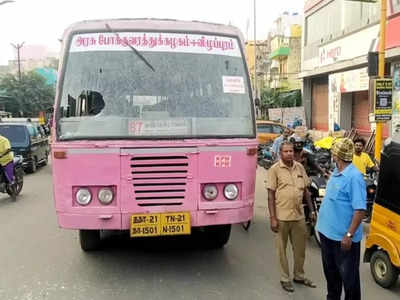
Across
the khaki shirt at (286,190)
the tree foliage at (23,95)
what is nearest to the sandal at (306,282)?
the khaki shirt at (286,190)

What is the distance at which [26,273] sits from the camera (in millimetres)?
5129

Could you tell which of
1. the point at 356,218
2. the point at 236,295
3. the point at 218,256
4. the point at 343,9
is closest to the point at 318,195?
the point at 218,256

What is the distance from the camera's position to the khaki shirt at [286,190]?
468cm

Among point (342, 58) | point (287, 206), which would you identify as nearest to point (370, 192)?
point (287, 206)

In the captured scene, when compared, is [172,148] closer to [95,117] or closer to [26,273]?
[95,117]

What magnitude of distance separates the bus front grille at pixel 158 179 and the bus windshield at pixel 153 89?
262 mm

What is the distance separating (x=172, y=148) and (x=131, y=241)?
2256mm

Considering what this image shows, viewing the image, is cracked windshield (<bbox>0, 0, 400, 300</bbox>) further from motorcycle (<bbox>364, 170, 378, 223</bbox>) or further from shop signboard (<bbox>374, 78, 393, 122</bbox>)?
shop signboard (<bbox>374, 78, 393, 122</bbox>)

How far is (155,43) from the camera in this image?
198 inches

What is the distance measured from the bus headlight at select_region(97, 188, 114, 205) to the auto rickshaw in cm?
274

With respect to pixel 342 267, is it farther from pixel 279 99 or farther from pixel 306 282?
pixel 279 99

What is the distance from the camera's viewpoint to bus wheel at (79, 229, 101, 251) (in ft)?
18.9

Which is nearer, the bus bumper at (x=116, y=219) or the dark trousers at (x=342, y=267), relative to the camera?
the dark trousers at (x=342, y=267)

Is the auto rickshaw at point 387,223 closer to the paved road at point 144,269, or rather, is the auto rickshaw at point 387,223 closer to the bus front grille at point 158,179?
the paved road at point 144,269
